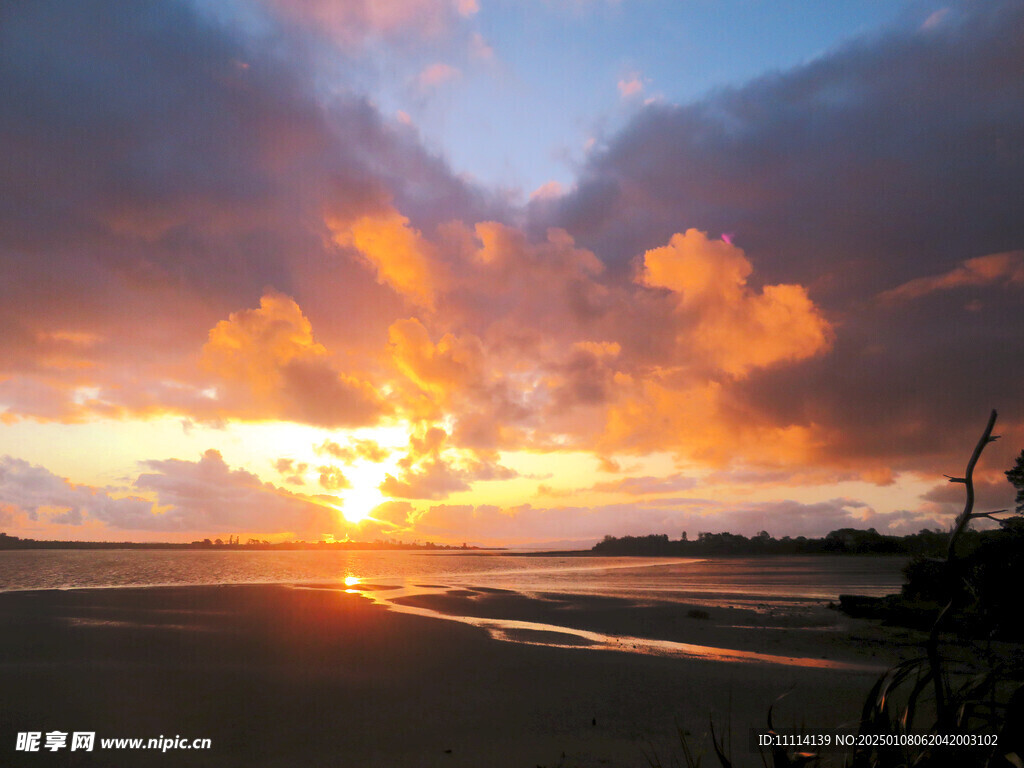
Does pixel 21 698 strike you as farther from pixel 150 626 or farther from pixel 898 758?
pixel 898 758

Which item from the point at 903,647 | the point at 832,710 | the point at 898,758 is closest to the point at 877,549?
the point at 903,647

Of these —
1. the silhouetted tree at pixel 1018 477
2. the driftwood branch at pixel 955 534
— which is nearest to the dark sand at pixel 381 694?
the driftwood branch at pixel 955 534

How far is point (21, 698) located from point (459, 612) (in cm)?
1746

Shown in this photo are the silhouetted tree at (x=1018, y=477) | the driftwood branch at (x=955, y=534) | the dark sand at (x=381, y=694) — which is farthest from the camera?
the silhouetted tree at (x=1018, y=477)

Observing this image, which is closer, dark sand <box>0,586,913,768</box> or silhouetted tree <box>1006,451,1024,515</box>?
dark sand <box>0,586,913,768</box>

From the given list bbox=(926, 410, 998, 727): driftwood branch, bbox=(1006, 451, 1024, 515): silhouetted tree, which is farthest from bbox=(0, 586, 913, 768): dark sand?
bbox=(1006, 451, 1024, 515): silhouetted tree

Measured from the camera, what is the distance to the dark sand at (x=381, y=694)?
29.1ft

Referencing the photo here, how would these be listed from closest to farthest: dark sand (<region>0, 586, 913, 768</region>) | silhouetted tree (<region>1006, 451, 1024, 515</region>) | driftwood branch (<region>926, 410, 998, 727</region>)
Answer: driftwood branch (<region>926, 410, 998, 727</region>) → dark sand (<region>0, 586, 913, 768</region>) → silhouetted tree (<region>1006, 451, 1024, 515</region>)

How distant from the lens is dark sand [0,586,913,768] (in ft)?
29.1

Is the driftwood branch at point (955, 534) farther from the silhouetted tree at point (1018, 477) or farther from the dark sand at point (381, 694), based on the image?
the silhouetted tree at point (1018, 477)

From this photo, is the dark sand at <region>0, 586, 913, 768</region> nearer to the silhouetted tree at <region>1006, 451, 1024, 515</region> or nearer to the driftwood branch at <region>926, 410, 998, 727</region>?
the driftwood branch at <region>926, 410, 998, 727</region>

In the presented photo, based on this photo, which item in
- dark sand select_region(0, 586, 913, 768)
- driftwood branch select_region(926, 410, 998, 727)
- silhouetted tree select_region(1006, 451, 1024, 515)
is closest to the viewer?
driftwood branch select_region(926, 410, 998, 727)

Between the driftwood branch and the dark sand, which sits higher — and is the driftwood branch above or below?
above

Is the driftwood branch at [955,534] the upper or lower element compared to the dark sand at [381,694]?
upper
